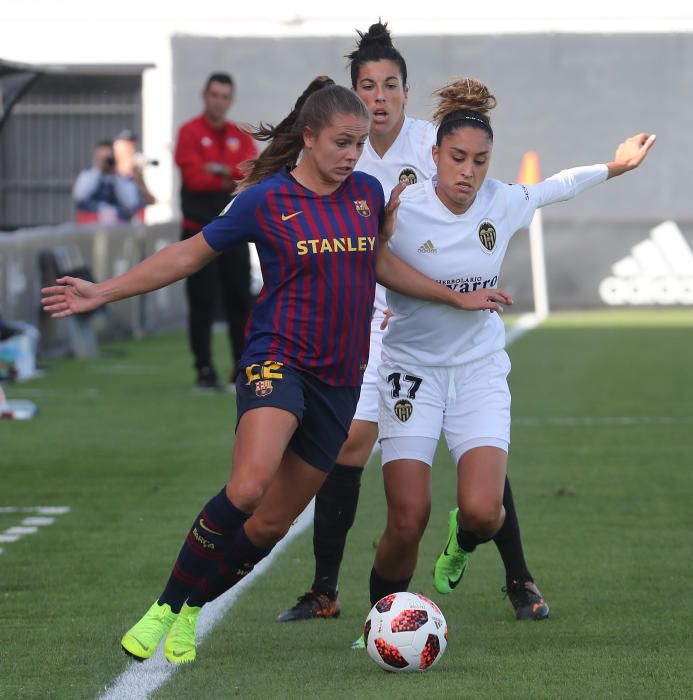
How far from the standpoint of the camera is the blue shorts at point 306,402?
214 inches

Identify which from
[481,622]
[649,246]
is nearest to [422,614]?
[481,622]

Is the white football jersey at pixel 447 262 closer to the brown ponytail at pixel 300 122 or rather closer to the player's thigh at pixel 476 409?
the player's thigh at pixel 476 409

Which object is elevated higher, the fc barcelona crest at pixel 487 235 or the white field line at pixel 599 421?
the fc barcelona crest at pixel 487 235

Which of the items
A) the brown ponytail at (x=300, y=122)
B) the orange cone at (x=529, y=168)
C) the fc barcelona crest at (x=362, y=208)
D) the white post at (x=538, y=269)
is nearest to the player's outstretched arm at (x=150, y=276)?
the brown ponytail at (x=300, y=122)

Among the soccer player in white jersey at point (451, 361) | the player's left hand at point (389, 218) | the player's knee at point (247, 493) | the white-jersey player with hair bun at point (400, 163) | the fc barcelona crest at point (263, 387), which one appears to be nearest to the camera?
the player's knee at point (247, 493)

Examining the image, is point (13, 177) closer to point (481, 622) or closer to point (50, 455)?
point (50, 455)

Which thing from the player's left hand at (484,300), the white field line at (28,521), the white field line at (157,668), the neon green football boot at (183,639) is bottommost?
the white field line at (28,521)

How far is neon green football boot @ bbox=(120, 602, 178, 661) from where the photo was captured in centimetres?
532

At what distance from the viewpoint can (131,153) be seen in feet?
69.5

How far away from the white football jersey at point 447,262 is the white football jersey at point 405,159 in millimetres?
412

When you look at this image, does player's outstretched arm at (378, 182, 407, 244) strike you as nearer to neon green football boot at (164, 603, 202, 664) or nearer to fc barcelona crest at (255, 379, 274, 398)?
fc barcelona crest at (255, 379, 274, 398)

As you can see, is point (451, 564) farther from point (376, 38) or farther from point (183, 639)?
point (376, 38)

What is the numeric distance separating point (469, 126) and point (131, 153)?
15669 mm

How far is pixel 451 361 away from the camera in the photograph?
601 cm
